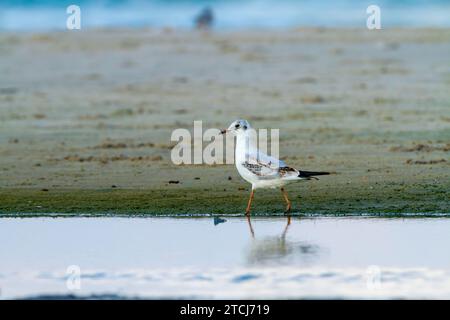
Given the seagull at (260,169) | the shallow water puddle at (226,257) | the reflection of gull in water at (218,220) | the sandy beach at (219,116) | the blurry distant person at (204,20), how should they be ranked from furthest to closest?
the blurry distant person at (204,20) → the sandy beach at (219,116) → the seagull at (260,169) → the reflection of gull in water at (218,220) → the shallow water puddle at (226,257)

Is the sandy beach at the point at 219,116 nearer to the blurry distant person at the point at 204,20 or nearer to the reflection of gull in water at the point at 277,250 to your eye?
the reflection of gull in water at the point at 277,250

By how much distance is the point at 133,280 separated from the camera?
8859 millimetres

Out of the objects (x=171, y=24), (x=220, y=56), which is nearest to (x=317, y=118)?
(x=220, y=56)

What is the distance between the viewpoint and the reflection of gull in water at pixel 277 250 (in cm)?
955

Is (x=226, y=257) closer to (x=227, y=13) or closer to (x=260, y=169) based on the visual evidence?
(x=260, y=169)

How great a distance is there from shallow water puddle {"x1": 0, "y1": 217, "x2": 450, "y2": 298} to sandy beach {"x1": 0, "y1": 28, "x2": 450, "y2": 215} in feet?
3.07

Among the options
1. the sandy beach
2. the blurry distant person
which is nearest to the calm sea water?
the blurry distant person

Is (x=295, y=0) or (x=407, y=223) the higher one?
(x=295, y=0)

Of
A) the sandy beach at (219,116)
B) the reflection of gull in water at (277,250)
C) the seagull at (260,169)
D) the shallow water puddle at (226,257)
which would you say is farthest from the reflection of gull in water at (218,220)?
the reflection of gull in water at (277,250)

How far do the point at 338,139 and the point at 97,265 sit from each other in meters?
8.54

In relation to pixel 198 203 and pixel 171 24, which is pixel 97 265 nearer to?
pixel 198 203

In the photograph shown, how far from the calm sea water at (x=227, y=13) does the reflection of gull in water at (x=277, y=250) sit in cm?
3156

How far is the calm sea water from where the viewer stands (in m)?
44.6
